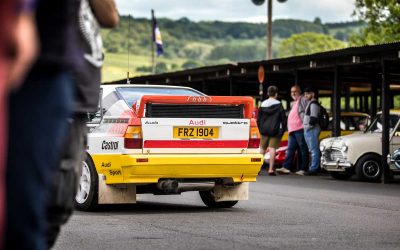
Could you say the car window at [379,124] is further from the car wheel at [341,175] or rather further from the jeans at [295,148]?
the jeans at [295,148]

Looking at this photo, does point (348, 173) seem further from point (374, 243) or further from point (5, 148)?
point (5, 148)

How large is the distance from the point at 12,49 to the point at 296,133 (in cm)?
2306

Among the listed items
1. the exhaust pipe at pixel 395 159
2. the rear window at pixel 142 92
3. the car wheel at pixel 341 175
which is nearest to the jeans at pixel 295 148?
the car wheel at pixel 341 175

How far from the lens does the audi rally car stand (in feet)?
38.7

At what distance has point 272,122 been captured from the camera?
24.3 metres

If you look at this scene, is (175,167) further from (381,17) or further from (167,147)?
(381,17)

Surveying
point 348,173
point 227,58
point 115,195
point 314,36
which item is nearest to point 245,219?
point 115,195

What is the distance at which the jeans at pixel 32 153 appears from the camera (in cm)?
226

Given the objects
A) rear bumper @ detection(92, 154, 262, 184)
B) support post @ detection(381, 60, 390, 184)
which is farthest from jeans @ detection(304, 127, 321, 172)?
rear bumper @ detection(92, 154, 262, 184)

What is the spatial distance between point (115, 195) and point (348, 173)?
11.6 m

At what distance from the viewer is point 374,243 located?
899cm

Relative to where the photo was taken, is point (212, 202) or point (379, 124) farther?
point (379, 124)

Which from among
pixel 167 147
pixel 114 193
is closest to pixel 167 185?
pixel 167 147

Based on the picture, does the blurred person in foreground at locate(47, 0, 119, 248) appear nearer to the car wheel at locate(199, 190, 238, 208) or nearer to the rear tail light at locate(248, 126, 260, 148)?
the rear tail light at locate(248, 126, 260, 148)
